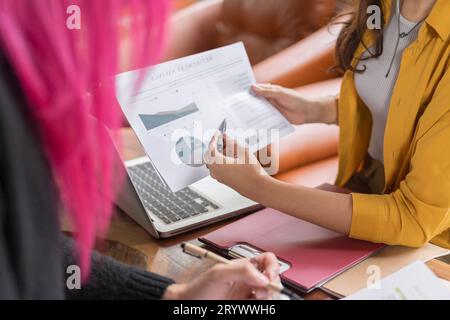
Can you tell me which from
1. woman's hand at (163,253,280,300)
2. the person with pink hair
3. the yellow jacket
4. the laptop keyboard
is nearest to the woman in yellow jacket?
the yellow jacket

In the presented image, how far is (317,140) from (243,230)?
21.4 inches

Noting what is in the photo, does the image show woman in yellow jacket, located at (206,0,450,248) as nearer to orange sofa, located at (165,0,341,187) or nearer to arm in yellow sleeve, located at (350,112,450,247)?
arm in yellow sleeve, located at (350,112,450,247)

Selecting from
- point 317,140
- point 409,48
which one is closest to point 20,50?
point 409,48

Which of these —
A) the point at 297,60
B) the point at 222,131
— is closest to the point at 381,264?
the point at 222,131

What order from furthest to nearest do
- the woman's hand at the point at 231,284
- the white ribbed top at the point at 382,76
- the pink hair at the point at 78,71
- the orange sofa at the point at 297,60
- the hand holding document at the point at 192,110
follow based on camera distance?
the orange sofa at the point at 297,60 → the white ribbed top at the point at 382,76 → the hand holding document at the point at 192,110 → the woman's hand at the point at 231,284 → the pink hair at the point at 78,71

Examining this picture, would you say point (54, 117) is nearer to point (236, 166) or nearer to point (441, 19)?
point (236, 166)

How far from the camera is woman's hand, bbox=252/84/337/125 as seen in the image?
1275 millimetres

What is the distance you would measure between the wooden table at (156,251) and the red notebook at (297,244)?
4 centimetres

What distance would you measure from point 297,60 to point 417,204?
1050 millimetres

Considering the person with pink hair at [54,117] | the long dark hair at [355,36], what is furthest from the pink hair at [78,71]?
the long dark hair at [355,36]

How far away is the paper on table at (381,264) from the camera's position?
3.01 feet

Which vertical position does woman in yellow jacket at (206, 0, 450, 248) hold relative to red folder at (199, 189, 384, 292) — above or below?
above

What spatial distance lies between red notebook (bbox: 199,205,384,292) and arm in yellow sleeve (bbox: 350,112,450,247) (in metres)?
0.04

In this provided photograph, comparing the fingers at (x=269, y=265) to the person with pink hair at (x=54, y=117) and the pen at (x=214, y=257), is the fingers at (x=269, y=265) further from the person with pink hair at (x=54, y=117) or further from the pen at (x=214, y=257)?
the person with pink hair at (x=54, y=117)
